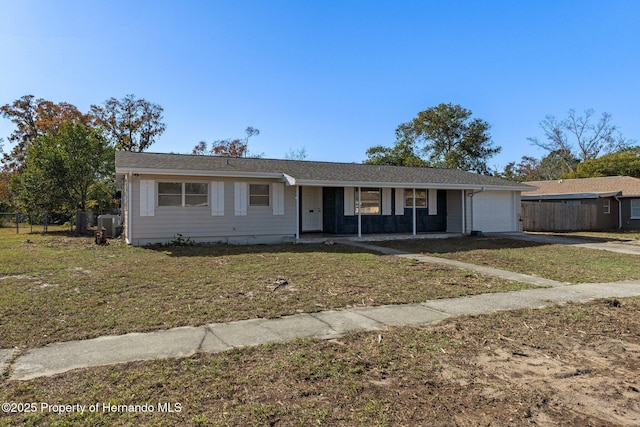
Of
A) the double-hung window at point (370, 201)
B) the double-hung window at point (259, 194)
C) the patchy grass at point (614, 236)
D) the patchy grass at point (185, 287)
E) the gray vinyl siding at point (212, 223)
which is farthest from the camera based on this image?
the patchy grass at point (614, 236)

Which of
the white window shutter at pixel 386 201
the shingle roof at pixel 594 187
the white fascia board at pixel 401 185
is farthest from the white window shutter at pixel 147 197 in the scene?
the shingle roof at pixel 594 187

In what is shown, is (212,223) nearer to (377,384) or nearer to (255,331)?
(255,331)

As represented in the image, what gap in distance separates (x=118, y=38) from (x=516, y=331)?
1355 centimetres

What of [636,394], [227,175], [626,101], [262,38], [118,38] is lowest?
[636,394]

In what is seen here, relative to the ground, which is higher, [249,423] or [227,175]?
[227,175]

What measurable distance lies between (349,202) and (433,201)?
4.48m

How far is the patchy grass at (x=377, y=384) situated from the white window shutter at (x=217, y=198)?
10.3m

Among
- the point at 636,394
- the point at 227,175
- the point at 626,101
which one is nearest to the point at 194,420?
the point at 636,394

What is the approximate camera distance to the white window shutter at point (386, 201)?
56.0ft

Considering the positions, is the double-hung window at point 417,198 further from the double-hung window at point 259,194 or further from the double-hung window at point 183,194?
the double-hung window at point 183,194

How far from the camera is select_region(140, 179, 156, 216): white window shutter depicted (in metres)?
12.8

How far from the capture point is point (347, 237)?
1545 cm

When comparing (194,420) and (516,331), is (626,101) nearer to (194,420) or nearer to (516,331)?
(516,331)

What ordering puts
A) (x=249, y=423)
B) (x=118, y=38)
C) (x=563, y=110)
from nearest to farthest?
(x=249, y=423) → (x=118, y=38) → (x=563, y=110)
